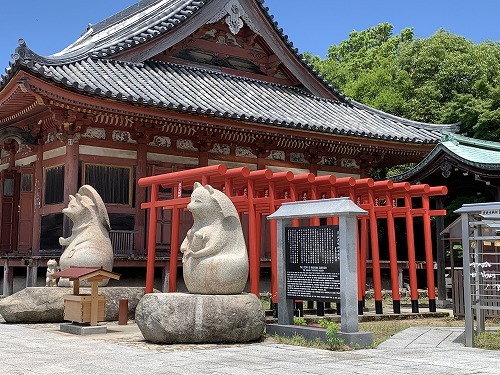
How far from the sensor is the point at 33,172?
59.6ft

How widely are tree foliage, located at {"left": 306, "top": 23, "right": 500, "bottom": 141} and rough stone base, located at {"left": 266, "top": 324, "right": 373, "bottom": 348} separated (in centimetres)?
1918

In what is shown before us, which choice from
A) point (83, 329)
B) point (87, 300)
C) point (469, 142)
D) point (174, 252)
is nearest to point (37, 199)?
point (174, 252)

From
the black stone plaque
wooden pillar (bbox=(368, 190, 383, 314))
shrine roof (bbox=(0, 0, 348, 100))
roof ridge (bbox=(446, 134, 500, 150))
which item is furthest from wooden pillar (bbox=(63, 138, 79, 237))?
roof ridge (bbox=(446, 134, 500, 150))

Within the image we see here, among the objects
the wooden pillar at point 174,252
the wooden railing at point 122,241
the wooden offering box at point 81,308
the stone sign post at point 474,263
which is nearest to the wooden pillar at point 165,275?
the wooden railing at point 122,241

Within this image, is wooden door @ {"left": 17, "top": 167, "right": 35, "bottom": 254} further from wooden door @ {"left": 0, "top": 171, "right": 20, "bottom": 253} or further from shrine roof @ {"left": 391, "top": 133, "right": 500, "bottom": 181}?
shrine roof @ {"left": 391, "top": 133, "right": 500, "bottom": 181}

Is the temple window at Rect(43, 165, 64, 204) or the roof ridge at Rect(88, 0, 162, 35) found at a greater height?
the roof ridge at Rect(88, 0, 162, 35)

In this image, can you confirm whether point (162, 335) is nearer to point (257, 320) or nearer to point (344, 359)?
point (257, 320)

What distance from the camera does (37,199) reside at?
17.1 metres

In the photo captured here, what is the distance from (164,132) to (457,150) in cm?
788

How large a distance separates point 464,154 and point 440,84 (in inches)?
656

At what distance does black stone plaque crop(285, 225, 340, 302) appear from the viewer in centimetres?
988

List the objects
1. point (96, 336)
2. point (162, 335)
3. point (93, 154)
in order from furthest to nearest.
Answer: point (93, 154), point (96, 336), point (162, 335)

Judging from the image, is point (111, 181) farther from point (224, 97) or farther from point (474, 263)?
point (474, 263)

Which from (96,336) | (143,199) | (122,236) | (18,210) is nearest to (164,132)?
(143,199)
